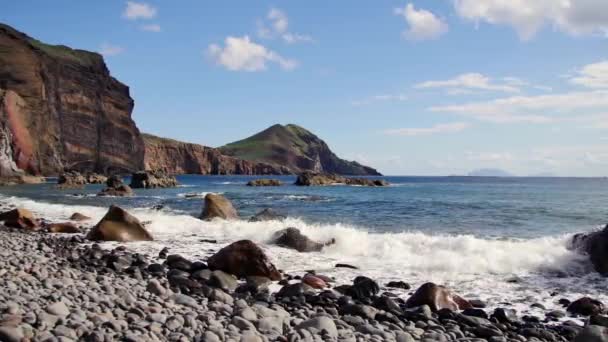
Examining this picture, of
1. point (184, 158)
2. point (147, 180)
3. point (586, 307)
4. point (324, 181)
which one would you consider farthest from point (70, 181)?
point (184, 158)

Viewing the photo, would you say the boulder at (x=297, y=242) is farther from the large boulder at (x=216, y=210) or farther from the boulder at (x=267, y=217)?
the large boulder at (x=216, y=210)

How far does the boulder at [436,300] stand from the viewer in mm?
9336

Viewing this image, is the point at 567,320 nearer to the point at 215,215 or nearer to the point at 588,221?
the point at 215,215

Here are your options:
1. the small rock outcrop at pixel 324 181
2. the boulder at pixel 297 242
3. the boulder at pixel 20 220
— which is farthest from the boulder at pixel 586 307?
the small rock outcrop at pixel 324 181

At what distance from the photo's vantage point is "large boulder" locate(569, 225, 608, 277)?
13.1 m

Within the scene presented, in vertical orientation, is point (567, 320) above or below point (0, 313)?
below

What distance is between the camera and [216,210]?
23.8 m

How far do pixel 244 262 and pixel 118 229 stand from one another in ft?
23.1

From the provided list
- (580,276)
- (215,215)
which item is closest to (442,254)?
(580,276)

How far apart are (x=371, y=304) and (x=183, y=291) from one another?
11.7 ft

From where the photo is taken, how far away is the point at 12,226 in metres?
19.4

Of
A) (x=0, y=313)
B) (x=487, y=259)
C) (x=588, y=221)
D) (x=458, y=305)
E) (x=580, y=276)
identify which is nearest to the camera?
(x=0, y=313)

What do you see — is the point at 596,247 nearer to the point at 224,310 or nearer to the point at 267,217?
the point at 224,310

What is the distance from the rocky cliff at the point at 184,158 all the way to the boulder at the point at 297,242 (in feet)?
494
